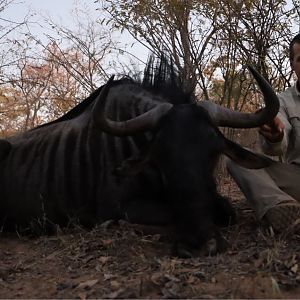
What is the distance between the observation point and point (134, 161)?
3.59 meters

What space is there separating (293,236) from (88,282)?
1.45m

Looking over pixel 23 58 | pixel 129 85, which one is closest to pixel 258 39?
pixel 129 85


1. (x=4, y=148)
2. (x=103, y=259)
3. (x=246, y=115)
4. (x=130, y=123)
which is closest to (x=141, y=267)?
(x=103, y=259)

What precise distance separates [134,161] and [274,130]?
3.43 feet

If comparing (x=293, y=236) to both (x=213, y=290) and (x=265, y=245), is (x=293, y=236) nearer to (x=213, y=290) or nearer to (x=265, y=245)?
(x=265, y=245)

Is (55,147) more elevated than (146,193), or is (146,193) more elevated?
(55,147)

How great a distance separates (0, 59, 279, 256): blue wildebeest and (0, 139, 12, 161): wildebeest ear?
0.01 metres

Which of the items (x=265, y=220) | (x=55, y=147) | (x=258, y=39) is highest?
(x=258, y=39)

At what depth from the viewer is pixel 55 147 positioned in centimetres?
470

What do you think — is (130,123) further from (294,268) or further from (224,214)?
(294,268)

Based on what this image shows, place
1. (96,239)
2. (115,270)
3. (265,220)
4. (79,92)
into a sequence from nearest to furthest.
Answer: (115,270)
(96,239)
(265,220)
(79,92)

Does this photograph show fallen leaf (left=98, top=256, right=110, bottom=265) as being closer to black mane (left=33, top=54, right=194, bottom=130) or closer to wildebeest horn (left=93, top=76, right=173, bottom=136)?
wildebeest horn (left=93, top=76, right=173, bottom=136)

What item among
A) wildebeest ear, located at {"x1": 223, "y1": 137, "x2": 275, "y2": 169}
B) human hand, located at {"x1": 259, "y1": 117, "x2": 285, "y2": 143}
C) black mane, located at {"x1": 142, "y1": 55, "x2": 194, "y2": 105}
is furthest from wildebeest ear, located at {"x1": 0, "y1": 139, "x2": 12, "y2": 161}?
human hand, located at {"x1": 259, "y1": 117, "x2": 285, "y2": 143}

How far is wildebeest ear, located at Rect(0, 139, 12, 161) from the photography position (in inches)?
189
